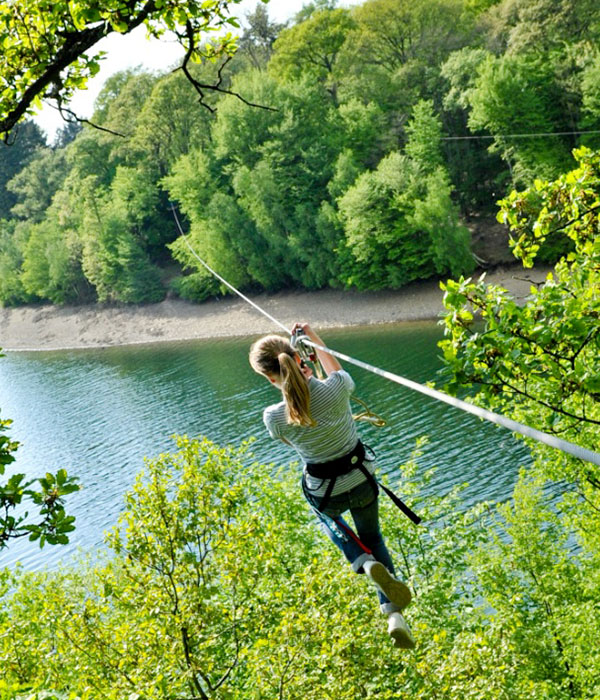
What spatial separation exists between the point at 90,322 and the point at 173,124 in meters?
19.4

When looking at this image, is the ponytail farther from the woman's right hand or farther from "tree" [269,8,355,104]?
"tree" [269,8,355,104]

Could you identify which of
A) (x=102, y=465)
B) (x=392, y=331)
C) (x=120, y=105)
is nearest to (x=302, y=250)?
(x=392, y=331)

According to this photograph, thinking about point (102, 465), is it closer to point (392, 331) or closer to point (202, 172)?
point (392, 331)

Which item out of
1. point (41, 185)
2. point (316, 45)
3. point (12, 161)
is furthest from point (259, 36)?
point (12, 161)

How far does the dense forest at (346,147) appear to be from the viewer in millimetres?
43438

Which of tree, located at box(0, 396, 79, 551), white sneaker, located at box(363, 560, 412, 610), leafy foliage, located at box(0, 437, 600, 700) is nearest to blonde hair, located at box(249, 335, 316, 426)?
white sneaker, located at box(363, 560, 412, 610)

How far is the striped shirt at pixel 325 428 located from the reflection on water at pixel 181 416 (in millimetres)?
8556

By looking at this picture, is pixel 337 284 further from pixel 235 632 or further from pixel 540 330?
pixel 540 330

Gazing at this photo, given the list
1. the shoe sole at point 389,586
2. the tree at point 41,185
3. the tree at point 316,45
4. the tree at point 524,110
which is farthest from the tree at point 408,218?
the tree at point 41,185

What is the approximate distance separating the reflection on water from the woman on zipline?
28.0 feet

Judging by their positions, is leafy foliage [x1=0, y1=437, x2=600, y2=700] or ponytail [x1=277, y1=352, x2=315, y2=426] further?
leafy foliage [x1=0, y1=437, x2=600, y2=700]

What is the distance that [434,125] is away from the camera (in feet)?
154

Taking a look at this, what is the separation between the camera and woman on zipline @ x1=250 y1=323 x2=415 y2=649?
5098 millimetres

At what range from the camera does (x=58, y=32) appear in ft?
14.8
